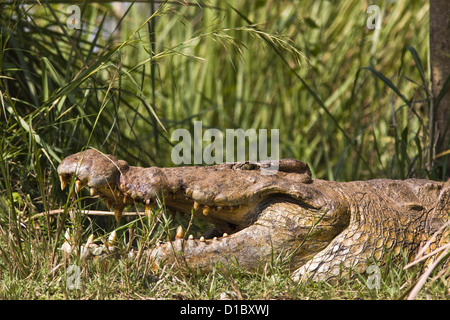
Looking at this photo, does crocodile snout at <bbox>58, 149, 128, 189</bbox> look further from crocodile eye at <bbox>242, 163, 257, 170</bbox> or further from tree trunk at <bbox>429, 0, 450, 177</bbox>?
tree trunk at <bbox>429, 0, 450, 177</bbox>

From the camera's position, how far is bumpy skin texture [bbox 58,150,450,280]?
8.23ft

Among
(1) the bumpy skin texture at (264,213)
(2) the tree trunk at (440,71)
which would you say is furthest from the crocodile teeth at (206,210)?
(2) the tree trunk at (440,71)

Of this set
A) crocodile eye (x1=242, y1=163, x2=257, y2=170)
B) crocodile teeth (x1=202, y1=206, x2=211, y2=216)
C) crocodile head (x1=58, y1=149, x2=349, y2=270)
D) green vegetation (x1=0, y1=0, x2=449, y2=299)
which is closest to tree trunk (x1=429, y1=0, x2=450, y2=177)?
green vegetation (x1=0, y1=0, x2=449, y2=299)

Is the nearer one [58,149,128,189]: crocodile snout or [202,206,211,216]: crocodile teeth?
[58,149,128,189]: crocodile snout

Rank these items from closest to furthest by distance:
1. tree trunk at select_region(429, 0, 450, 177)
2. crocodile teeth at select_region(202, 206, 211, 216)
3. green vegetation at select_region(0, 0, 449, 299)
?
crocodile teeth at select_region(202, 206, 211, 216), green vegetation at select_region(0, 0, 449, 299), tree trunk at select_region(429, 0, 450, 177)

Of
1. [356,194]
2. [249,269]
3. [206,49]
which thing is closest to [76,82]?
[249,269]

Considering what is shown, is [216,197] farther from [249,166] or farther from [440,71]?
[440,71]

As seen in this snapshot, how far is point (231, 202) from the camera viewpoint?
2.64 metres

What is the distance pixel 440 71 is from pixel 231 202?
2.22 m

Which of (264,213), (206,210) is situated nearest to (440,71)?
(264,213)

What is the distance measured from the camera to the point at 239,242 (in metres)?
2.63

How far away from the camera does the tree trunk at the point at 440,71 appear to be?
396 cm
